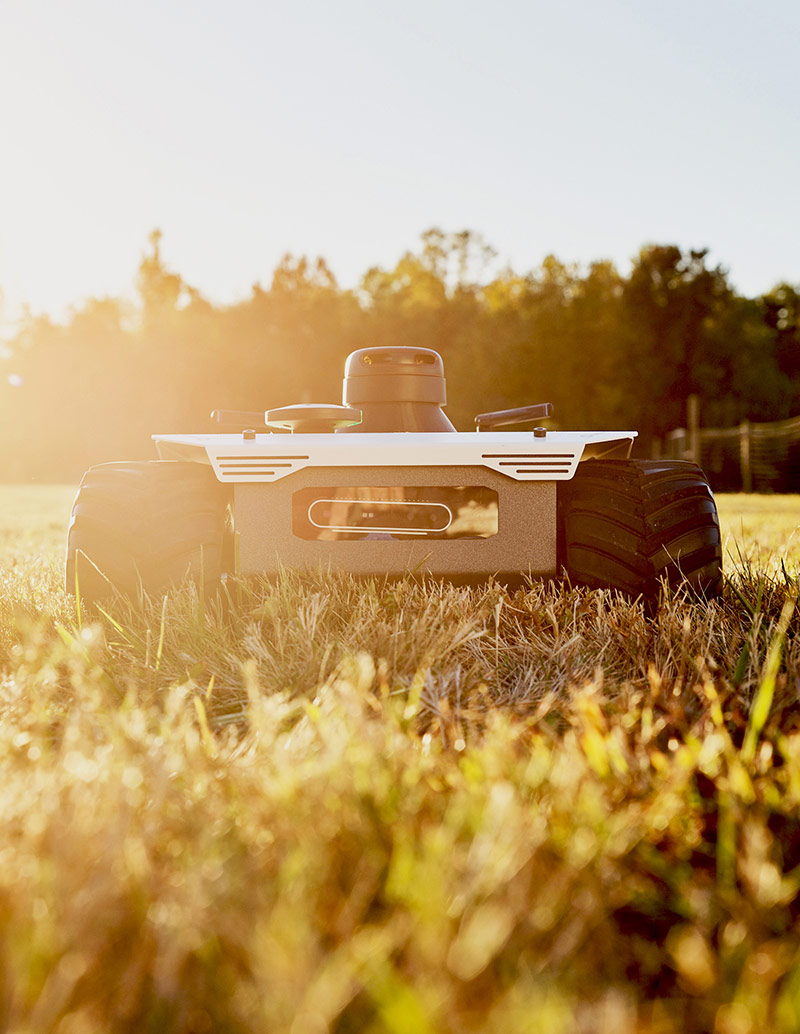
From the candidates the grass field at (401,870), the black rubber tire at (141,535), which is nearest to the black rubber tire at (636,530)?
the grass field at (401,870)

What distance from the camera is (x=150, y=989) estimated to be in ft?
3.22

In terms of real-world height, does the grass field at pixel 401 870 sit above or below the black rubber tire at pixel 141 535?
below

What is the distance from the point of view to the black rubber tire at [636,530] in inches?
105

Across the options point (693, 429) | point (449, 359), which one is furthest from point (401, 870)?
point (449, 359)

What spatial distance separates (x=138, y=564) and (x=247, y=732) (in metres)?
0.98

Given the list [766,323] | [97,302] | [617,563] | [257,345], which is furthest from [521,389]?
[617,563]

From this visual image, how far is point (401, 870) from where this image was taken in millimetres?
1066

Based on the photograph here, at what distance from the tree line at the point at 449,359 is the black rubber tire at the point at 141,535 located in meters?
30.5

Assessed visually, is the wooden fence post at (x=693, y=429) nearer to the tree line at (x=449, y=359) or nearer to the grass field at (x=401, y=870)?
the tree line at (x=449, y=359)

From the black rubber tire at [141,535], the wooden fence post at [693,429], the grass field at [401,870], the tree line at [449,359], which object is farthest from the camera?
the tree line at [449,359]

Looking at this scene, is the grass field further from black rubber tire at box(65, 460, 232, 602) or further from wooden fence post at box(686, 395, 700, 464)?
wooden fence post at box(686, 395, 700, 464)

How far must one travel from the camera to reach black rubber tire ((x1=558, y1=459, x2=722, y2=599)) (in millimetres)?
2674

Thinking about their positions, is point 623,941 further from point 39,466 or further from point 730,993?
point 39,466

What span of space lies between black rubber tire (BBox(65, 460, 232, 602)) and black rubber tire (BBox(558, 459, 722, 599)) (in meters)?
1.14
